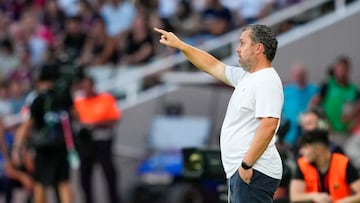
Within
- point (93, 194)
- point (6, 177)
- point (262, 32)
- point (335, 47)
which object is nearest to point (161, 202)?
point (93, 194)

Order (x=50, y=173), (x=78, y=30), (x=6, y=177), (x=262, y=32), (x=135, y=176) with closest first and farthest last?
(x=262, y=32) < (x=50, y=173) < (x=6, y=177) < (x=135, y=176) < (x=78, y=30)

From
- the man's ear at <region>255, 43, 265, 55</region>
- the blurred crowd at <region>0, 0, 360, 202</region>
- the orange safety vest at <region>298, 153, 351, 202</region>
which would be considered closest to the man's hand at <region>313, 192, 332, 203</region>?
the orange safety vest at <region>298, 153, 351, 202</region>

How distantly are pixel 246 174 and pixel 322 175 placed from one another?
6.56 feet

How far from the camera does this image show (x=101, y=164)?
1541cm

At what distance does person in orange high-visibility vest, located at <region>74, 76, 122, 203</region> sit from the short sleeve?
259 inches

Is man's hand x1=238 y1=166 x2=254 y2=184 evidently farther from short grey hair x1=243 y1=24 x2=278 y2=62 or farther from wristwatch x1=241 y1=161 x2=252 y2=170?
short grey hair x1=243 y1=24 x2=278 y2=62

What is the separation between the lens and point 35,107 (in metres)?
13.9

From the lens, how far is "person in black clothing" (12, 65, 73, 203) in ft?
45.4

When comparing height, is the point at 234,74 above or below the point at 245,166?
above

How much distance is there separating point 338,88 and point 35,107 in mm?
4228

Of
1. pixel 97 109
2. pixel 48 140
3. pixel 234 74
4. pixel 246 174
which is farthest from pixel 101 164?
pixel 246 174

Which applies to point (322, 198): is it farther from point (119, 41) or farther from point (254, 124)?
point (119, 41)

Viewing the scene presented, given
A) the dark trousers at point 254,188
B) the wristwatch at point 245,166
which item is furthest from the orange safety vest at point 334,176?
the wristwatch at point 245,166

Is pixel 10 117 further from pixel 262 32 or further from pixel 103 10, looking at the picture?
pixel 262 32
